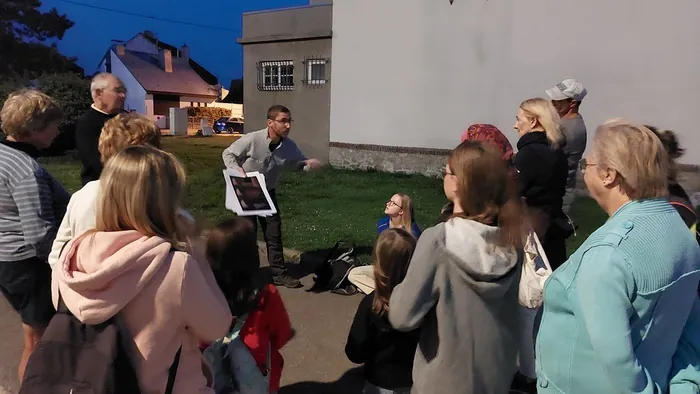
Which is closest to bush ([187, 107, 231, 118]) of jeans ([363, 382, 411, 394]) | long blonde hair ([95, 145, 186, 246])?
jeans ([363, 382, 411, 394])

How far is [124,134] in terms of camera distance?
323 centimetres

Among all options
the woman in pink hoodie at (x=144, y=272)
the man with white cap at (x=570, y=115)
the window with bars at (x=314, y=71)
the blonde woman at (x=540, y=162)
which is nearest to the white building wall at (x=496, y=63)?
the window with bars at (x=314, y=71)

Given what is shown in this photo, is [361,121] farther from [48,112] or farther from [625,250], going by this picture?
[625,250]

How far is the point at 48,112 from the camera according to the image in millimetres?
3422

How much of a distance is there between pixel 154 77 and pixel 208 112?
744cm

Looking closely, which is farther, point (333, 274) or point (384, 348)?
point (333, 274)

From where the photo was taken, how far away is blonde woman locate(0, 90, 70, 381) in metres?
3.18

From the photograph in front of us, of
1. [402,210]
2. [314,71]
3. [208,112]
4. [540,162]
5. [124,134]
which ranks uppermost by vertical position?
[314,71]

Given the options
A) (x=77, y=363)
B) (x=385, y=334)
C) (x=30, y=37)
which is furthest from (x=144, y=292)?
(x=30, y=37)

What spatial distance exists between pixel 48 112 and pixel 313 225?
5314 millimetres

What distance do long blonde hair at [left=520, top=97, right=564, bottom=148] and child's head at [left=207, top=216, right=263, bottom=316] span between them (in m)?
2.16

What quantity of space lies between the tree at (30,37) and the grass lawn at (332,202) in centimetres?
1143

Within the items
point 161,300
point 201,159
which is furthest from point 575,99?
point 201,159

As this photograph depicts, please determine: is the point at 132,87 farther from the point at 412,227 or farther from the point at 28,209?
the point at 28,209
